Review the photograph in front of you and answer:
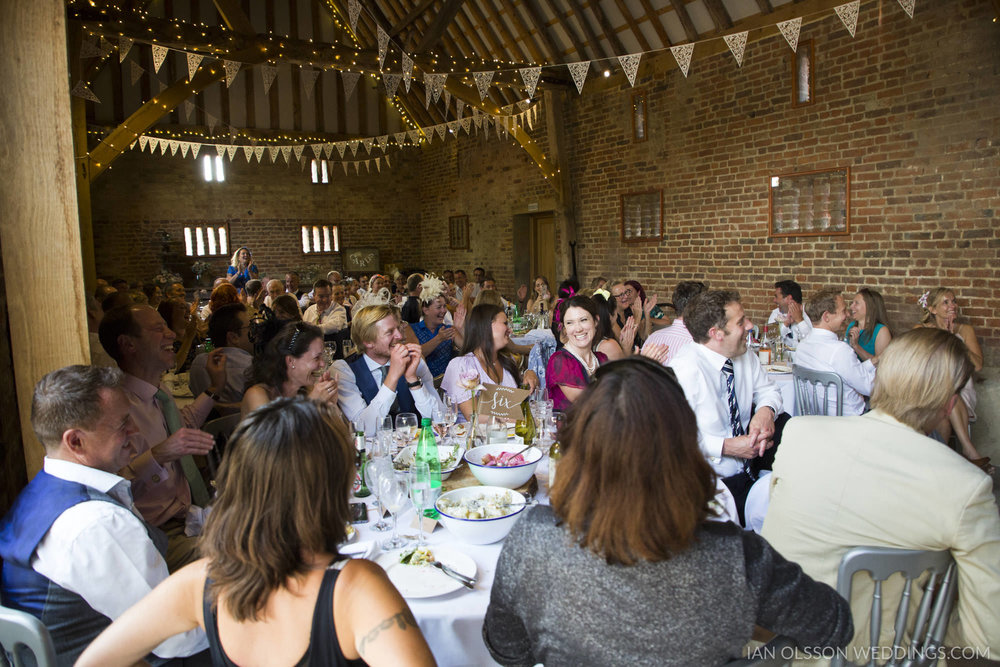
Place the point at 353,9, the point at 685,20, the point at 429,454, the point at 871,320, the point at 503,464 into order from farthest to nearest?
the point at 353,9 → the point at 685,20 → the point at 871,320 → the point at 429,454 → the point at 503,464

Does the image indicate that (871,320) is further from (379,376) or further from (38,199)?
(38,199)

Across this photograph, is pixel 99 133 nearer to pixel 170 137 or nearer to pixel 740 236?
pixel 170 137

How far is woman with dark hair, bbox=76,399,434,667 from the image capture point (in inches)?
43.9

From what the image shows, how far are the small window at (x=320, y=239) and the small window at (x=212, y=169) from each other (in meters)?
2.15

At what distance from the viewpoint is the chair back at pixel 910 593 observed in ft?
4.75

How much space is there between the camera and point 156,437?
261 centimetres

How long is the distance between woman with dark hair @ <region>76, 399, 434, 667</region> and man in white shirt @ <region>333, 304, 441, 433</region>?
1.82 m

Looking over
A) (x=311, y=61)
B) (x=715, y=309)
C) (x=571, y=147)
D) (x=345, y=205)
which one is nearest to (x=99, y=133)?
(x=345, y=205)

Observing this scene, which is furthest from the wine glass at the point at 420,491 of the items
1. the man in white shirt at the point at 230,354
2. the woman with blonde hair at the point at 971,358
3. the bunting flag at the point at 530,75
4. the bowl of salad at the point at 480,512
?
the bunting flag at the point at 530,75

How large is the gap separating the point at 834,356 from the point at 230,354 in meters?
3.78

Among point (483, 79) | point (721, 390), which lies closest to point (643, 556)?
point (721, 390)

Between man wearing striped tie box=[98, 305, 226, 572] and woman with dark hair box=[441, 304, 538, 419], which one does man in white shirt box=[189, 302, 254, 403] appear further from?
woman with dark hair box=[441, 304, 538, 419]

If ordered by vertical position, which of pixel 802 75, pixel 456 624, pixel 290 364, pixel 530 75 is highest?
pixel 530 75

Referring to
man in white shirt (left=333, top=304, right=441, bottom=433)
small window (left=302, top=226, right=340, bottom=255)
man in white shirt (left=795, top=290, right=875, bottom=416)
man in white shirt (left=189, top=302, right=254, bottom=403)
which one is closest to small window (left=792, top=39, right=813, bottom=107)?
man in white shirt (left=795, top=290, right=875, bottom=416)
